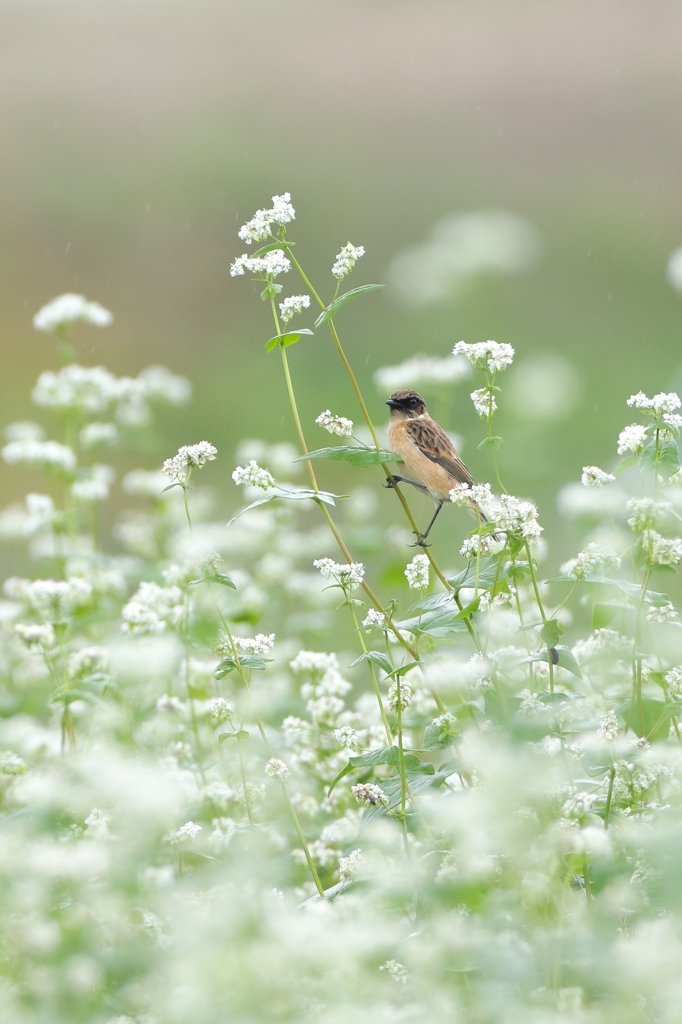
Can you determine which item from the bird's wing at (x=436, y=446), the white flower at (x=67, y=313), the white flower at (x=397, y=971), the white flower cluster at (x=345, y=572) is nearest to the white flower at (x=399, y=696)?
the white flower cluster at (x=345, y=572)

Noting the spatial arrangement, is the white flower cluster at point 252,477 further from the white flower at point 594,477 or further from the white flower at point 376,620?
the white flower at point 594,477

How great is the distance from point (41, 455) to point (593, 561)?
8.04 feet

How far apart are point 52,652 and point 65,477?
912 mm

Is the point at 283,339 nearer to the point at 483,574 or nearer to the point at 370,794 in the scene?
the point at 483,574

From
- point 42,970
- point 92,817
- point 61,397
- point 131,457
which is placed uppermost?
point 131,457

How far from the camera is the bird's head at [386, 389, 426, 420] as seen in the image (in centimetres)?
353

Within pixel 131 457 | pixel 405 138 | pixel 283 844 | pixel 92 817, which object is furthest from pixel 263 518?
pixel 405 138

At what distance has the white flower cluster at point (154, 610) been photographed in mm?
2666

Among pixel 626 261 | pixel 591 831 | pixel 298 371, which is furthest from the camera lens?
pixel 626 261

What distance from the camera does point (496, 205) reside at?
9945 mm

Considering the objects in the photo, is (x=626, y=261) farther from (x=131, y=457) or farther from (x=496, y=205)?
(x=131, y=457)

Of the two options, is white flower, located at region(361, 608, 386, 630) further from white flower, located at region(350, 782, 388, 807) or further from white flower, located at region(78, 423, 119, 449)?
Answer: white flower, located at region(78, 423, 119, 449)

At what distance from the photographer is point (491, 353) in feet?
6.95

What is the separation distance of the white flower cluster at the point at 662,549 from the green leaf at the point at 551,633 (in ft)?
0.78
